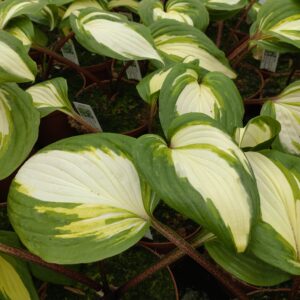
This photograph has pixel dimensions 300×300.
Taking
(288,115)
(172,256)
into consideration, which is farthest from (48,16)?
(172,256)

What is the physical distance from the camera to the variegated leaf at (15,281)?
0.63m

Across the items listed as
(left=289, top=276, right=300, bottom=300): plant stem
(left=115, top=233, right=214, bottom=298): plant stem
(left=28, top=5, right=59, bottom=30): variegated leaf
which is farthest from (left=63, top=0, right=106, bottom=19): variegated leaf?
(left=289, top=276, right=300, bottom=300): plant stem

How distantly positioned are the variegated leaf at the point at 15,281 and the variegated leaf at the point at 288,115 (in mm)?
540

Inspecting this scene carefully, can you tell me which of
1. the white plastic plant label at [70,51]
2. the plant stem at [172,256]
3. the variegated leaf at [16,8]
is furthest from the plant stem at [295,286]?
the white plastic plant label at [70,51]

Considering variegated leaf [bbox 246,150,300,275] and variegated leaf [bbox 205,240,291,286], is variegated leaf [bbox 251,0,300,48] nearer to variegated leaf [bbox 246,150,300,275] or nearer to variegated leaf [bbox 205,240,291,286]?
variegated leaf [bbox 246,150,300,275]

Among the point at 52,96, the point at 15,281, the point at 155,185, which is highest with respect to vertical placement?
the point at 155,185

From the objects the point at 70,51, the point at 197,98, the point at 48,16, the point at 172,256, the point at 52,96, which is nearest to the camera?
the point at 172,256

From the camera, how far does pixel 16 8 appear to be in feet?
3.28

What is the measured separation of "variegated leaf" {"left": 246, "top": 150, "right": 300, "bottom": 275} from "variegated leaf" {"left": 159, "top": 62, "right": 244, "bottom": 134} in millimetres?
153

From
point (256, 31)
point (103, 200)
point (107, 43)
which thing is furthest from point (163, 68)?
point (103, 200)

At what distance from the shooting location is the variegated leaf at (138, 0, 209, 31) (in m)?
1.05

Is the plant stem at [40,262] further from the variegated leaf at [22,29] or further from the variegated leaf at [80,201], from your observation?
the variegated leaf at [22,29]

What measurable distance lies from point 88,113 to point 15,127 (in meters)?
0.31

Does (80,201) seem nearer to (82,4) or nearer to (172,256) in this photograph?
(172,256)
